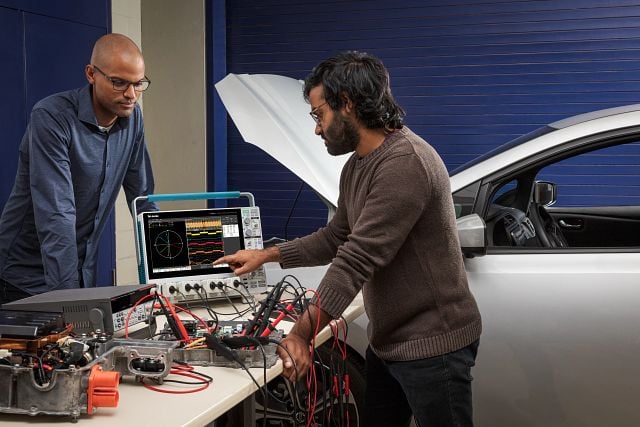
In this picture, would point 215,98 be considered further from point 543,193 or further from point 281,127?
point 543,193

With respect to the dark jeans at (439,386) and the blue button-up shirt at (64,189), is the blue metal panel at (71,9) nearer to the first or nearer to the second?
the blue button-up shirt at (64,189)

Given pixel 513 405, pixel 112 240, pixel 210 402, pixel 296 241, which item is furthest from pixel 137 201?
pixel 112 240

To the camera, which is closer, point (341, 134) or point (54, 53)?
point (341, 134)

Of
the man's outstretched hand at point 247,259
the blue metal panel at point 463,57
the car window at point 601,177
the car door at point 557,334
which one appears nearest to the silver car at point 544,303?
the car door at point 557,334

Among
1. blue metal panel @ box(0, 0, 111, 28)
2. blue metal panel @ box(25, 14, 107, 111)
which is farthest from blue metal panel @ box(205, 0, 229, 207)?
blue metal panel @ box(25, 14, 107, 111)

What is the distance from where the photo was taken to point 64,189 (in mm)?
2951

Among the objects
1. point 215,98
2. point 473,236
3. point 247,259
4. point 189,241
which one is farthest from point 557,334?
point 215,98

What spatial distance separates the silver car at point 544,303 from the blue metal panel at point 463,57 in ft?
9.30

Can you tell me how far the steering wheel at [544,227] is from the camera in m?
3.71

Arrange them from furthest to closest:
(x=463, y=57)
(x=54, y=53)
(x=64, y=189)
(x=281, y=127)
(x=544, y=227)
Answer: (x=463, y=57), (x=54, y=53), (x=544, y=227), (x=281, y=127), (x=64, y=189)

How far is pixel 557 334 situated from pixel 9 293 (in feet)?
7.35

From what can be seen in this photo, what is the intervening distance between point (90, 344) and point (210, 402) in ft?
1.27

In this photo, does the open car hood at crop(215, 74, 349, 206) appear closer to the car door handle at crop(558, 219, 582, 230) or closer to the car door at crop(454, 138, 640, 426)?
the car door at crop(454, 138, 640, 426)

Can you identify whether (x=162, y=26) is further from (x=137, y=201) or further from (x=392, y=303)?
(x=392, y=303)
